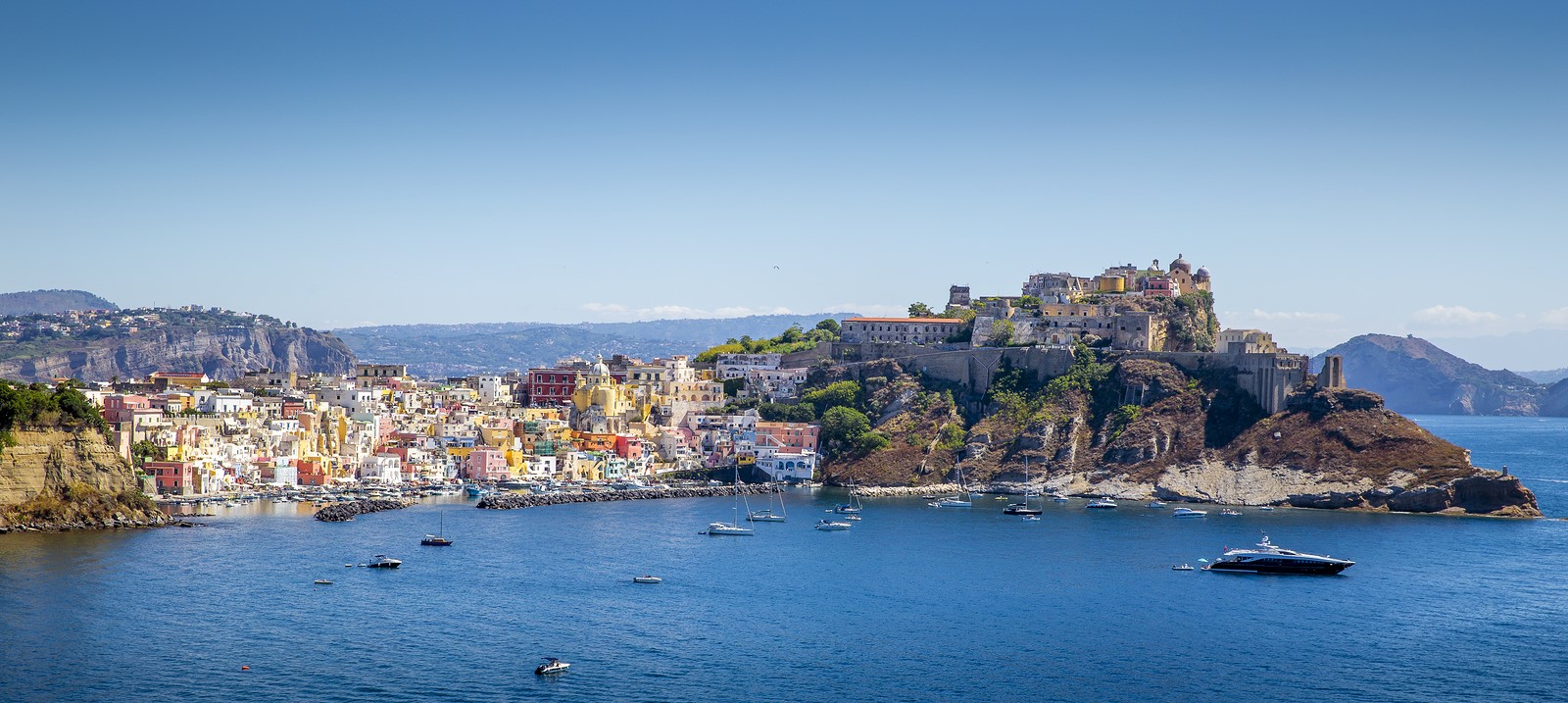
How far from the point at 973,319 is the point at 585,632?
53901 millimetres

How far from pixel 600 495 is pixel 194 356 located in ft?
402

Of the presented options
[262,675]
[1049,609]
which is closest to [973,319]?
[1049,609]

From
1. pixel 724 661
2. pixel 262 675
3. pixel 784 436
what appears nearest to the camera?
pixel 262 675

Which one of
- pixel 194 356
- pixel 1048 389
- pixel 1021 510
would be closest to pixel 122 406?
pixel 1021 510

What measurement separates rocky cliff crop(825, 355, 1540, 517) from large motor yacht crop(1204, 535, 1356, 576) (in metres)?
17.6

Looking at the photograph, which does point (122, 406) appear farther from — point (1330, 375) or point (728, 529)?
point (1330, 375)

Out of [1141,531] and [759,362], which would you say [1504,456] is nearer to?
Result: [759,362]

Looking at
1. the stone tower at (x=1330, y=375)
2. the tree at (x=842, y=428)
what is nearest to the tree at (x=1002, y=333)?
the tree at (x=842, y=428)

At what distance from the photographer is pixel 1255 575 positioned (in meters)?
48.2

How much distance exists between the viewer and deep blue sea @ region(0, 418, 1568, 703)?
32.6 m

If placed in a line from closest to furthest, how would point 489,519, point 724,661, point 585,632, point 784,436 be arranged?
1. point 724,661
2. point 585,632
3. point 489,519
4. point 784,436

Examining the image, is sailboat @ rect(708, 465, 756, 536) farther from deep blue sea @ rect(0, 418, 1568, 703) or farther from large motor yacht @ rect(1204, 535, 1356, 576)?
large motor yacht @ rect(1204, 535, 1356, 576)

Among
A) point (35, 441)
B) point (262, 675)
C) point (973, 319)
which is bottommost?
point (262, 675)

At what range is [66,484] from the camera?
171ft
